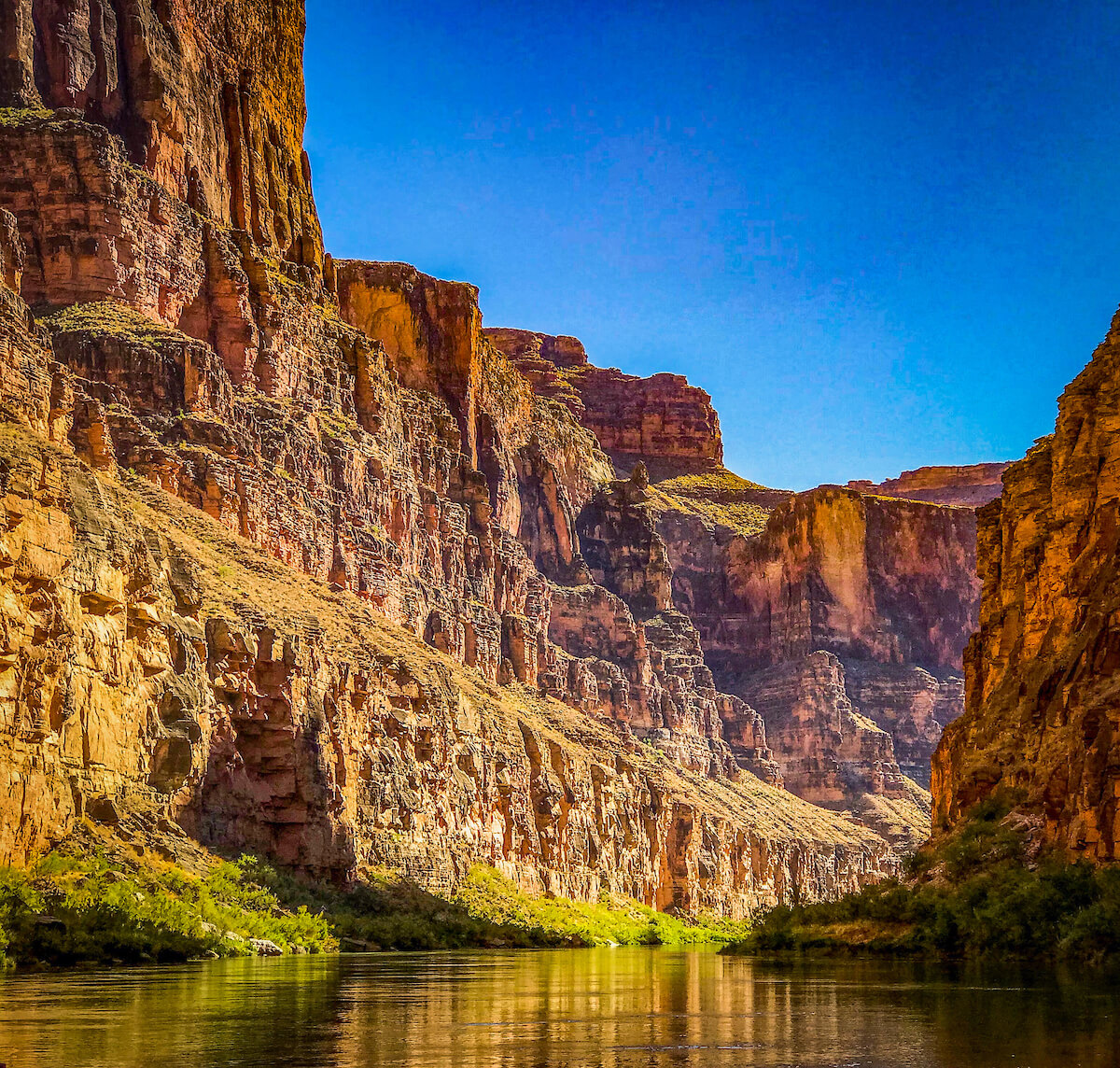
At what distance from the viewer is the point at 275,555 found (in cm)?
10788

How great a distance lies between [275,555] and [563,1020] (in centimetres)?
8188

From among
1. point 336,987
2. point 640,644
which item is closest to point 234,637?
Answer: point 336,987

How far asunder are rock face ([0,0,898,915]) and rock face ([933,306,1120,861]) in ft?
74.9

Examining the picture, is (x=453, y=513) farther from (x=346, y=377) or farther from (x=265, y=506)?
(x=265, y=506)

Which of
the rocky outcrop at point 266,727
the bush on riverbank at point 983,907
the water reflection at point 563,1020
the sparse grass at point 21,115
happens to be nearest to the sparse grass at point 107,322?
the sparse grass at point 21,115

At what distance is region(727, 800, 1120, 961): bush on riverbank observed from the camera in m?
38.3

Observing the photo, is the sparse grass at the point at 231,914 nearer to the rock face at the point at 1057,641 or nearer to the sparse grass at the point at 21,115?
the rock face at the point at 1057,641

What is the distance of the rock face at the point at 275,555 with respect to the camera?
6956 centimetres

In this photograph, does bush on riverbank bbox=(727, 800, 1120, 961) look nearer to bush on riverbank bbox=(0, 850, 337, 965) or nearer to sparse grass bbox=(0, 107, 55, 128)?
bush on riverbank bbox=(0, 850, 337, 965)

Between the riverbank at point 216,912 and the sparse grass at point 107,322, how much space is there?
39.9 metres

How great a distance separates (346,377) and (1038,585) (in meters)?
86.4

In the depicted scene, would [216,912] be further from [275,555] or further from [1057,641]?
[275,555]

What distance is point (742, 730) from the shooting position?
19762cm

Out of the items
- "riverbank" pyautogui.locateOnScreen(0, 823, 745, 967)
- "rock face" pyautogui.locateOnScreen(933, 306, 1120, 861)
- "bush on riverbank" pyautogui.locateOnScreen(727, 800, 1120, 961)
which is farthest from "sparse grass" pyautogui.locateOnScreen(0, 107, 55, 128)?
"bush on riverbank" pyautogui.locateOnScreen(727, 800, 1120, 961)
